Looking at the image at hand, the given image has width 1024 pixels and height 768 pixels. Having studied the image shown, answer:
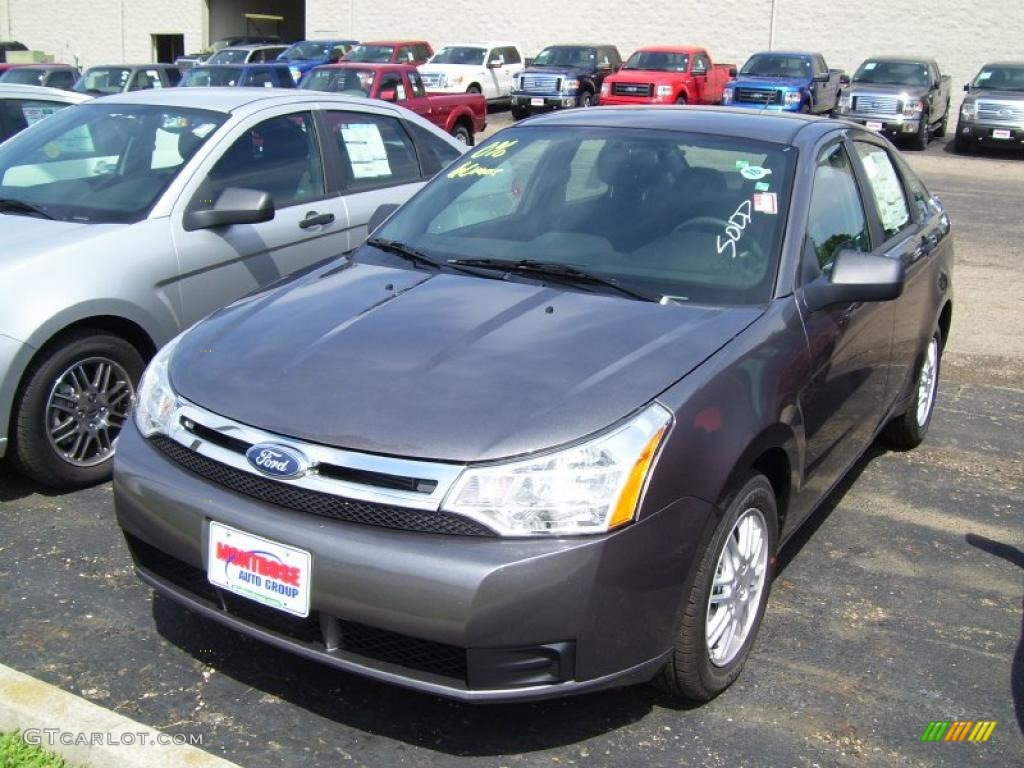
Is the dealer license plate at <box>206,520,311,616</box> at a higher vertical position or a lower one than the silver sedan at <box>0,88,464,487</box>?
lower

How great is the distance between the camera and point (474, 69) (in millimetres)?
27641

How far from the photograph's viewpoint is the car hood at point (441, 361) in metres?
2.86

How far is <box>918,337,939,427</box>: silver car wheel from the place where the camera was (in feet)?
18.0

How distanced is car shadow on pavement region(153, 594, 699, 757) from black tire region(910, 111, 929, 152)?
21.5 meters

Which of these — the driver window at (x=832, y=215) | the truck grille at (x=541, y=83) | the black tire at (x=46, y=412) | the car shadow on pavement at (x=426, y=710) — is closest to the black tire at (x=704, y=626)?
the car shadow on pavement at (x=426, y=710)

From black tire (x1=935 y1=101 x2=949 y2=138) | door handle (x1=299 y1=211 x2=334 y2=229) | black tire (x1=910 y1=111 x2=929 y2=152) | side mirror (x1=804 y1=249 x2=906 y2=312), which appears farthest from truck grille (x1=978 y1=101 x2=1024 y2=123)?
side mirror (x1=804 y1=249 x2=906 y2=312)

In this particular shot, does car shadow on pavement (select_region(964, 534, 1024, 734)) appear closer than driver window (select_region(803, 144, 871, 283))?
Yes

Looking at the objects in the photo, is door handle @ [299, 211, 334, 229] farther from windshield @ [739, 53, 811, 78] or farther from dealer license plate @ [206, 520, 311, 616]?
windshield @ [739, 53, 811, 78]

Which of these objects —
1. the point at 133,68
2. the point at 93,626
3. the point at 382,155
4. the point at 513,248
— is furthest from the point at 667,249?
the point at 133,68

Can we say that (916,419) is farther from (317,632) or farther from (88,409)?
(88,409)

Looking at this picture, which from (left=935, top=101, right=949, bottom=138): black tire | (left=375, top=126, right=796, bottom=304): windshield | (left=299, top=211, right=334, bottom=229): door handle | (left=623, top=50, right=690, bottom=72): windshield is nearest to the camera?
(left=375, top=126, right=796, bottom=304): windshield

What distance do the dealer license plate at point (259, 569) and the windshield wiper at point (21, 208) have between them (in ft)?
9.41

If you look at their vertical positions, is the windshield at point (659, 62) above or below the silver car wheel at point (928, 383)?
above

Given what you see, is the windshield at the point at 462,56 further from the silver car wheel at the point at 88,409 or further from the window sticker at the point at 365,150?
the silver car wheel at the point at 88,409
